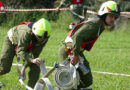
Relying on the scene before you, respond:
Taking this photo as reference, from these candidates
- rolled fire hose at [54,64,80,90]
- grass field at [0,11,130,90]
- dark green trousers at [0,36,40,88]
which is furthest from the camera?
grass field at [0,11,130,90]

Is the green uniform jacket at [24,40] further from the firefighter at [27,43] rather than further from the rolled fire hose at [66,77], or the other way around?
the rolled fire hose at [66,77]

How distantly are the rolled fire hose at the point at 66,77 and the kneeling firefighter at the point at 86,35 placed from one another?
14 centimetres

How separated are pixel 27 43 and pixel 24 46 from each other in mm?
84

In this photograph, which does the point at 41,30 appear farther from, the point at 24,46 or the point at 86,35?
the point at 86,35

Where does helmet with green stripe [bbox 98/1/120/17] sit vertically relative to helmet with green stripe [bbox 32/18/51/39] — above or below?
above

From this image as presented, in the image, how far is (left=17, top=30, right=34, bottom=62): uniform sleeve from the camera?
5.46m

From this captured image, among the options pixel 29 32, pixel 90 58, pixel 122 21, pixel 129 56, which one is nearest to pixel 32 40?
pixel 29 32

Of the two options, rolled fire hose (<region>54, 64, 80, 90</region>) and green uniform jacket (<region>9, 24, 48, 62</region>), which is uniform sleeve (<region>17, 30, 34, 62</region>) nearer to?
green uniform jacket (<region>9, 24, 48, 62</region>)

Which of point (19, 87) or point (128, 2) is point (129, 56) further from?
point (128, 2)

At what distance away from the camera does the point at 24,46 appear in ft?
18.1

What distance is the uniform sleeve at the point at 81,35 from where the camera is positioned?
17.0 ft

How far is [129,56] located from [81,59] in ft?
17.8

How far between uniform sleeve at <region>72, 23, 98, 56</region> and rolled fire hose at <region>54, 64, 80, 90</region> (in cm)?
31

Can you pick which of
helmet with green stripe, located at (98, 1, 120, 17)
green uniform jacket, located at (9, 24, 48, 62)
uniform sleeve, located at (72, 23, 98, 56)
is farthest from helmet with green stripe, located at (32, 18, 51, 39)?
helmet with green stripe, located at (98, 1, 120, 17)
